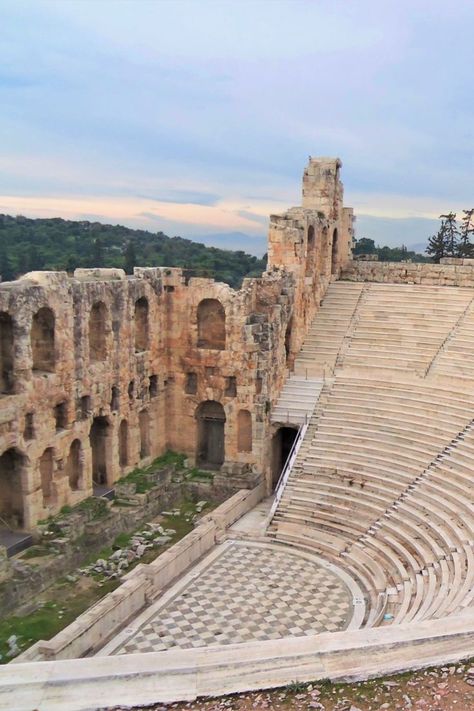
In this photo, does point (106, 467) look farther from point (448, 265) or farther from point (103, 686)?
point (448, 265)

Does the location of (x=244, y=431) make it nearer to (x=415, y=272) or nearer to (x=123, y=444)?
(x=123, y=444)

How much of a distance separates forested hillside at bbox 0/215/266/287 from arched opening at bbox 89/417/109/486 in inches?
988

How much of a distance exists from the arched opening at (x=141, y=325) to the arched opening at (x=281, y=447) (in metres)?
5.62

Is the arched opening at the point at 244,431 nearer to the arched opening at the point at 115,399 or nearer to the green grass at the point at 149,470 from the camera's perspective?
the green grass at the point at 149,470

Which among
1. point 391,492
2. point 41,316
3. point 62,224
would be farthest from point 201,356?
point 62,224

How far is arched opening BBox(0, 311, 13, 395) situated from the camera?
18.8m

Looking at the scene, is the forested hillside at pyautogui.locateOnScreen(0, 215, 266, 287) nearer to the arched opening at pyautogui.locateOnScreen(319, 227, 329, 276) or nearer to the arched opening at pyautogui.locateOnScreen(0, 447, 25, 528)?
the arched opening at pyautogui.locateOnScreen(319, 227, 329, 276)

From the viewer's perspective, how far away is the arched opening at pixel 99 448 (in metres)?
22.6

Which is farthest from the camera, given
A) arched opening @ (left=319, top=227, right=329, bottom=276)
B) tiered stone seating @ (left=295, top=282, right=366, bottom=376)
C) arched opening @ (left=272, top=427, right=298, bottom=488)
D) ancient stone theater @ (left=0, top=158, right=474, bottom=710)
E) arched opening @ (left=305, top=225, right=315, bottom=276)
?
arched opening @ (left=319, top=227, right=329, bottom=276)

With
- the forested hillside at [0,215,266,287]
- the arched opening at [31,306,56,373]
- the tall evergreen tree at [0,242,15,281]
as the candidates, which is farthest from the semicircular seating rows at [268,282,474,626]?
the tall evergreen tree at [0,242,15,281]

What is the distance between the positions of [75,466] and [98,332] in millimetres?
4224

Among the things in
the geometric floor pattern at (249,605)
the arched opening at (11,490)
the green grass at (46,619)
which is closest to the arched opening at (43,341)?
the arched opening at (11,490)

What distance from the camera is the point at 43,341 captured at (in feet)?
67.2

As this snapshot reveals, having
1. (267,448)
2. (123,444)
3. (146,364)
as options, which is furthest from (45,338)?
(267,448)
